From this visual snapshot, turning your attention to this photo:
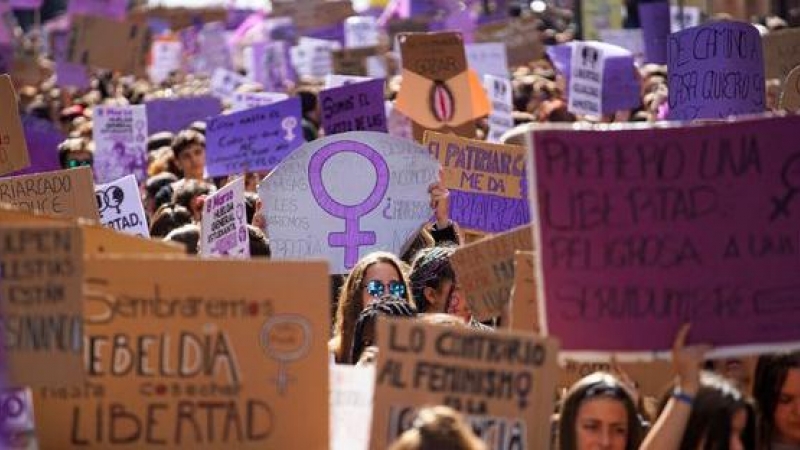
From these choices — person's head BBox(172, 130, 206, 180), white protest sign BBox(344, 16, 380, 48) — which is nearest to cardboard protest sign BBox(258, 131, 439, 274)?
person's head BBox(172, 130, 206, 180)

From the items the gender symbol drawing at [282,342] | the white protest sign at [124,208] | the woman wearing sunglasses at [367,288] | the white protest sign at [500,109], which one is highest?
the gender symbol drawing at [282,342]

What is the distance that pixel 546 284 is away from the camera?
5891 mm

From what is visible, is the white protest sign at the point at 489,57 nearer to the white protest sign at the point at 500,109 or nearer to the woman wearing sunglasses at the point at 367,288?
the white protest sign at the point at 500,109

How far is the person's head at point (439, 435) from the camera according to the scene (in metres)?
5.00

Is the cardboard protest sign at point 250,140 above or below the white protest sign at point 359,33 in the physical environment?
above

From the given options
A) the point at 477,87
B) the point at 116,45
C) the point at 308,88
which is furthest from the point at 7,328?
the point at 116,45

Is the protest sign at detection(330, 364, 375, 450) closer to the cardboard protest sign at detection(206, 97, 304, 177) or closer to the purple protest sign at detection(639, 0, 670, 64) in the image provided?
the cardboard protest sign at detection(206, 97, 304, 177)

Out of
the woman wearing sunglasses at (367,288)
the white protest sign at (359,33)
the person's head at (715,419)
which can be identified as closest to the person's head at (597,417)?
the person's head at (715,419)

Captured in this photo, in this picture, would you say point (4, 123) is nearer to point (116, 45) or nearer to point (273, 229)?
point (273, 229)

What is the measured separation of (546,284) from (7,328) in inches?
49.7

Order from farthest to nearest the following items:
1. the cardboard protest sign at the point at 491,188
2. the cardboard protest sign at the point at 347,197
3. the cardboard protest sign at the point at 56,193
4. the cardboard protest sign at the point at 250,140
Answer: the cardboard protest sign at the point at 250,140 → the cardboard protest sign at the point at 491,188 → the cardboard protest sign at the point at 347,197 → the cardboard protest sign at the point at 56,193

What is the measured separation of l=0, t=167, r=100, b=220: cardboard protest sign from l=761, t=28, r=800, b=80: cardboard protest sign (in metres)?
4.97

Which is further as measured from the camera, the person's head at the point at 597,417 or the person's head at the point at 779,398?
the person's head at the point at 779,398

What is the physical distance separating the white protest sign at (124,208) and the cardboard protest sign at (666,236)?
4845mm
